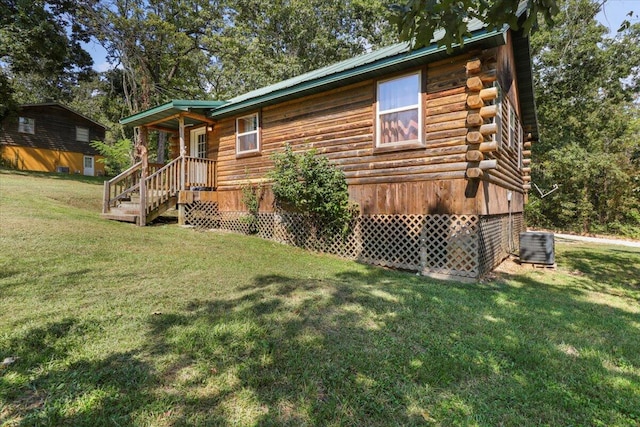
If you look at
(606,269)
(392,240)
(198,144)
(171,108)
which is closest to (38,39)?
(198,144)

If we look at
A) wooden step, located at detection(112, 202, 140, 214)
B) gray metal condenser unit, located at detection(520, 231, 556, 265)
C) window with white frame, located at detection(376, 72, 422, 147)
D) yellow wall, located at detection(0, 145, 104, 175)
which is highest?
yellow wall, located at detection(0, 145, 104, 175)

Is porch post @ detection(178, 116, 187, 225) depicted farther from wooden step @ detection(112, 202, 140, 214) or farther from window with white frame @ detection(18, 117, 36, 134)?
window with white frame @ detection(18, 117, 36, 134)

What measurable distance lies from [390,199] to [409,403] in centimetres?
526

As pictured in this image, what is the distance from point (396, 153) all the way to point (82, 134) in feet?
99.3

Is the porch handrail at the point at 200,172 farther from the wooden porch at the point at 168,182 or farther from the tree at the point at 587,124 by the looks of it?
the tree at the point at 587,124

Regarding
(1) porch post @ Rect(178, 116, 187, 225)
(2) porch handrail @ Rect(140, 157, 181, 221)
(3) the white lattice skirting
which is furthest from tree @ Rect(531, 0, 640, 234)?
(2) porch handrail @ Rect(140, 157, 181, 221)

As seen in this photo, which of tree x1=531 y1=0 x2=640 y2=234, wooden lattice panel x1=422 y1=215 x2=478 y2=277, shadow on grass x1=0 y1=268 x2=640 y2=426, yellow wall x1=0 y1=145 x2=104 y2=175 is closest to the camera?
shadow on grass x1=0 y1=268 x2=640 y2=426

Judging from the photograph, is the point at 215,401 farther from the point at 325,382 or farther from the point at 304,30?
the point at 304,30

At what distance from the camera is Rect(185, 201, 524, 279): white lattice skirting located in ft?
20.9

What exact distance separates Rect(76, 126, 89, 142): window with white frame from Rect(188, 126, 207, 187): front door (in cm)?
2151

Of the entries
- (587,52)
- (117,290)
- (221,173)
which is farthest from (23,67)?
(587,52)

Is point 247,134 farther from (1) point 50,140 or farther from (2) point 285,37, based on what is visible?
(1) point 50,140

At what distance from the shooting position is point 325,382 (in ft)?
8.46

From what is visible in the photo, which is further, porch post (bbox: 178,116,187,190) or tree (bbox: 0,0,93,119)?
tree (bbox: 0,0,93,119)
